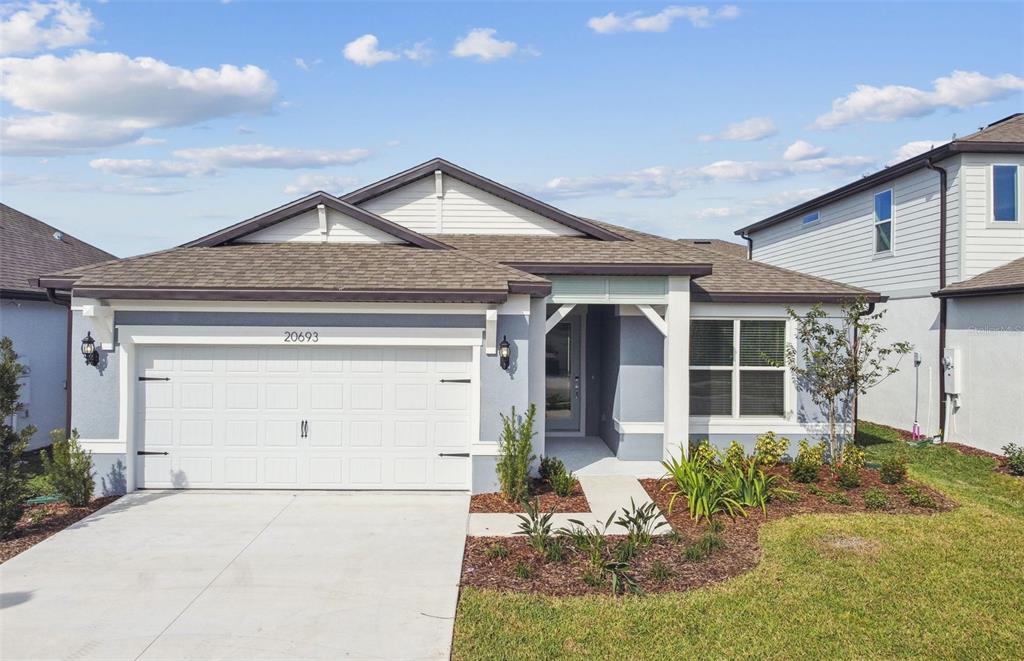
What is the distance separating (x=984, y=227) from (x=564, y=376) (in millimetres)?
9054

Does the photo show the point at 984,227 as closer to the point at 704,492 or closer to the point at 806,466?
the point at 806,466

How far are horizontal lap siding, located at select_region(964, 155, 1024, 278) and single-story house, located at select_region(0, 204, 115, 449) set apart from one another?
17203 millimetres

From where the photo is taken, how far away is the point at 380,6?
13.8 m

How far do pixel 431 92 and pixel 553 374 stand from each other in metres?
8.39

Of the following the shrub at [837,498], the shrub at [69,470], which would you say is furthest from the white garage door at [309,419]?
the shrub at [837,498]

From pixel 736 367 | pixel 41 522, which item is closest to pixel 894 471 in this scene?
pixel 736 367

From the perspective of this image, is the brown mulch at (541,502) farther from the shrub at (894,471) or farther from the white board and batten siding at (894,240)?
the white board and batten siding at (894,240)

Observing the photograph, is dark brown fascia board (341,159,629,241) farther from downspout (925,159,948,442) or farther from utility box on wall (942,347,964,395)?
utility box on wall (942,347,964,395)

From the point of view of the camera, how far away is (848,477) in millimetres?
10109

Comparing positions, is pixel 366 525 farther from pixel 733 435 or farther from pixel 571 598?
pixel 733 435

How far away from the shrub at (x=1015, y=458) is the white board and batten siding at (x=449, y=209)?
9224 mm

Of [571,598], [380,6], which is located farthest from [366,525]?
[380,6]

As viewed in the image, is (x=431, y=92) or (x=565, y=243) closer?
(x=565, y=243)

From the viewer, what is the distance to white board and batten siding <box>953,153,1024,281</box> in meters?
13.8
